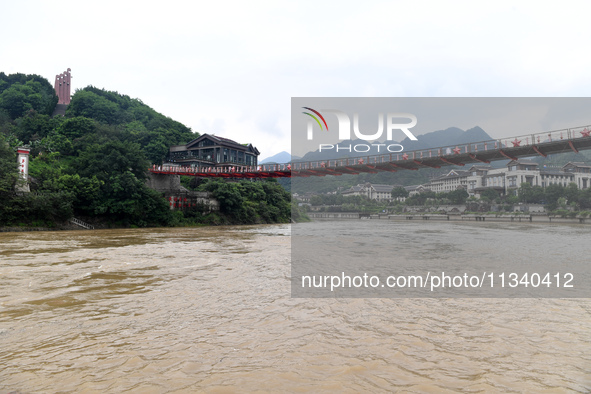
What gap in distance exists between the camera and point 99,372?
8.52 feet

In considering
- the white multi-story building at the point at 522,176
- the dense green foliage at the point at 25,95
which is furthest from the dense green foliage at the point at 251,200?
the white multi-story building at the point at 522,176

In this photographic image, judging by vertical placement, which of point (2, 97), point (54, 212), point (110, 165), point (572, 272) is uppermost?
point (2, 97)

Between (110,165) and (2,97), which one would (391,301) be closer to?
(110,165)

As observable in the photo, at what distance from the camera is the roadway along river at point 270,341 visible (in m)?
2.50

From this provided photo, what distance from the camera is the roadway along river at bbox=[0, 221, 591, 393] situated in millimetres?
2504

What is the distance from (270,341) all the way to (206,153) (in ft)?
119

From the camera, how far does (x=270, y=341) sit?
3328 millimetres

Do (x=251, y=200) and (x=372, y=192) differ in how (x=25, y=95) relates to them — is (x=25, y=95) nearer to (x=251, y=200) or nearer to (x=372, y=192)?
(x=251, y=200)

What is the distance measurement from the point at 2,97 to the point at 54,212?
30180 mm

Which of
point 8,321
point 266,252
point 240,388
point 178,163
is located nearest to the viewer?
point 240,388

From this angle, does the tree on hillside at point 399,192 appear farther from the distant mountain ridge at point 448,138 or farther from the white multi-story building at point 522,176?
the distant mountain ridge at point 448,138

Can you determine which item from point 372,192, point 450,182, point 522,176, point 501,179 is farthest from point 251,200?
point 522,176

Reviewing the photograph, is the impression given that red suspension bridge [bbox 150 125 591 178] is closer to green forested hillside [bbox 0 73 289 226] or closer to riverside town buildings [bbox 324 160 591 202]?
green forested hillside [bbox 0 73 289 226]

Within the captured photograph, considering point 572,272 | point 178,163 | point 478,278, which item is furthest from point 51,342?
point 178,163
